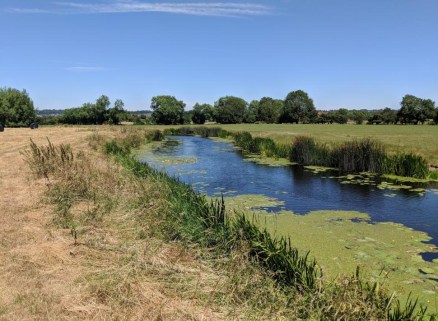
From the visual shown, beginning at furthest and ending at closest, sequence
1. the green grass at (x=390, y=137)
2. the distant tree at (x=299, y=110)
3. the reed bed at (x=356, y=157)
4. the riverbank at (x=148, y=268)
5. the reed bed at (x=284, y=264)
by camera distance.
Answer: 1. the distant tree at (x=299, y=110)
2. the green grass at (x=390, y=137)
3. the reed bed at (x=356, y=157)
4. the riverbank at (x=148, y=268)
5. the reed bed at (x=284, y=264)

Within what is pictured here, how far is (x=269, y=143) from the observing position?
3488 centimetres

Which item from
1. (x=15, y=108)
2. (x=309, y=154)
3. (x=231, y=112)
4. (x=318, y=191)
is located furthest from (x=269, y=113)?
(x=318, y=191)

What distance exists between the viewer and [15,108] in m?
101

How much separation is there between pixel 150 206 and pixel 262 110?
124834 mm

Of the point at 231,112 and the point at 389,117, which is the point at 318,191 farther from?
the point at 231,112

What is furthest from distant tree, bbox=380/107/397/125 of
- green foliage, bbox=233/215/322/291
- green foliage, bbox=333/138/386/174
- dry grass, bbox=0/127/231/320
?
green foliage, bbox=233/215/322/291

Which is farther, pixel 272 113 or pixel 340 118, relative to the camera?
pixel 272 113

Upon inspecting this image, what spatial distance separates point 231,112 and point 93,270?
12220 centimetres

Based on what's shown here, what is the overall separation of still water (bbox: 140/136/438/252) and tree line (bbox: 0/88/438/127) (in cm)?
9325

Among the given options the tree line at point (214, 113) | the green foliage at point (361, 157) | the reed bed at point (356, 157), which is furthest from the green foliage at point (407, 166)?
the tree line at point (214, 113)

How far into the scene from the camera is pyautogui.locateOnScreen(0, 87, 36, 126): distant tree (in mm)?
98000

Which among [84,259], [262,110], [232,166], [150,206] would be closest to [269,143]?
[232,166]

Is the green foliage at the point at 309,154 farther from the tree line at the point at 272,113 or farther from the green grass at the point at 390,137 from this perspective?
the tree line at the point at 272,113

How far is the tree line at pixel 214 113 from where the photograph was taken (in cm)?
10369
